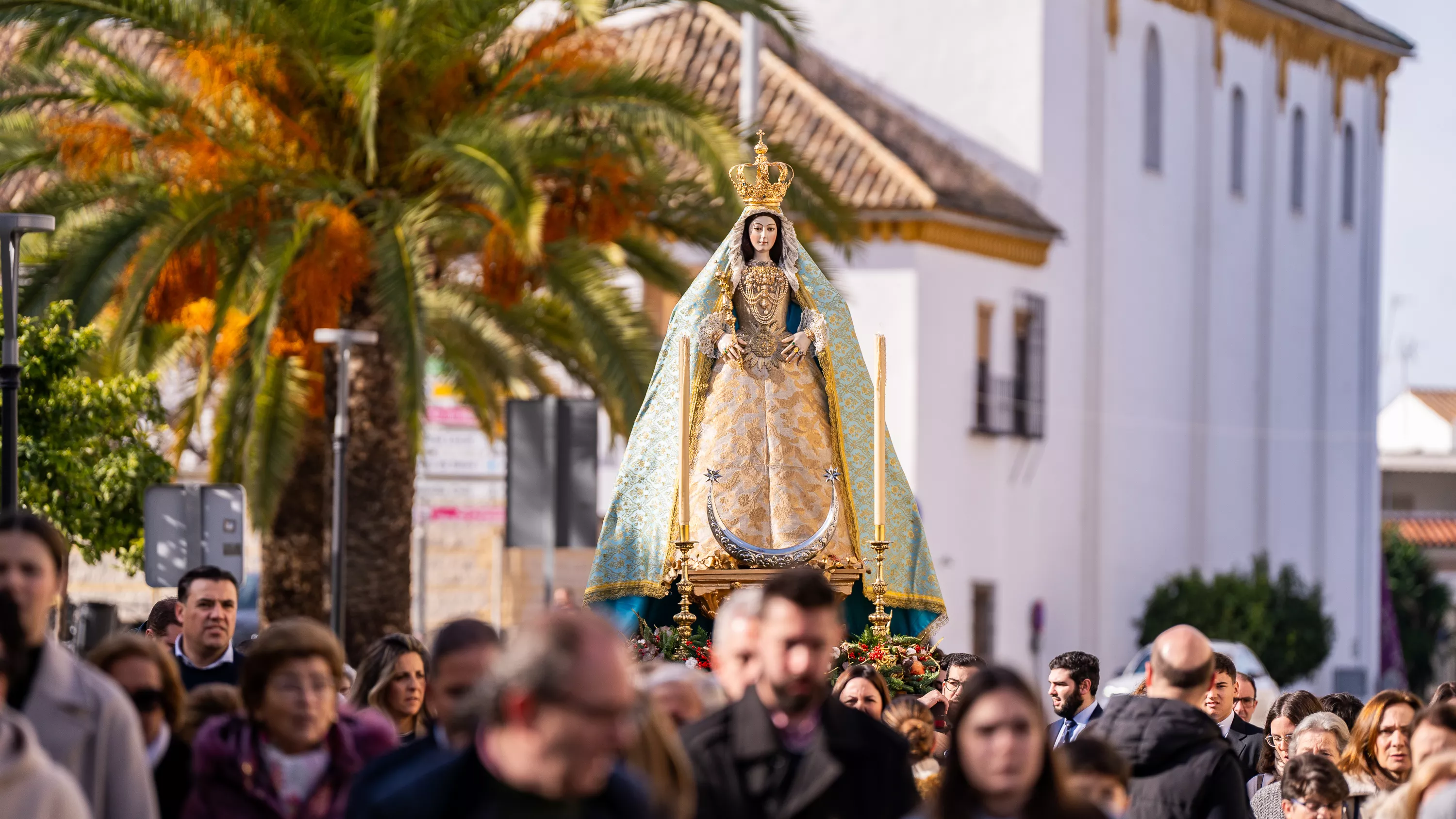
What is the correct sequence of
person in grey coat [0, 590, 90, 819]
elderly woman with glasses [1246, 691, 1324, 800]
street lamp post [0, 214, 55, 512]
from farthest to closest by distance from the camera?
street lamp post [0, 214, 55, 512], elderly woman with glasses [1246, 691, 1324, 800], person in grey coat [0, 590, 90, 819]

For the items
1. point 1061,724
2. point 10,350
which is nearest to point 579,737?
point 1061,724

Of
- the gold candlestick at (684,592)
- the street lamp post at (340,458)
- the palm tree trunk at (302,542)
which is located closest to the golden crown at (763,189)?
the gold candlestick at (684,592)

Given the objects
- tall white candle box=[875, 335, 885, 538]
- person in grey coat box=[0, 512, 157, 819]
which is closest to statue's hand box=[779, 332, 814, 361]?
tall white candle box=[875, 335, 885, 538]

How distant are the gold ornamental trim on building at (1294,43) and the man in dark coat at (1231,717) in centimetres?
2569

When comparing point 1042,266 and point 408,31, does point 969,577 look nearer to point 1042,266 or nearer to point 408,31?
point 1042,266

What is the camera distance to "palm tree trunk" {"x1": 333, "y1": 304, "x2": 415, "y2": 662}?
19188 millimetres

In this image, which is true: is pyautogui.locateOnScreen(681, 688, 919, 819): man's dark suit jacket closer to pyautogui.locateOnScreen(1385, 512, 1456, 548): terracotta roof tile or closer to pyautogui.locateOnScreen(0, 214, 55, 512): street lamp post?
pyautogui.locateOnScreen(0, 214, 55, 512): street lamp post

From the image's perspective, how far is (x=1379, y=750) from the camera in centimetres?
877

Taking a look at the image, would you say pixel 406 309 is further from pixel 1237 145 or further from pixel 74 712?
pixel 1237 145

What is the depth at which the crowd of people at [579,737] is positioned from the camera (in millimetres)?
4805

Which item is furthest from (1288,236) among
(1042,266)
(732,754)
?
(732,754)

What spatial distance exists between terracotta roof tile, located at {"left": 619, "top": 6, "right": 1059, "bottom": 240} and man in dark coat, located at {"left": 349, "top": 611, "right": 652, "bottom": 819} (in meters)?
26.6

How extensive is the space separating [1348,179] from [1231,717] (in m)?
34.9

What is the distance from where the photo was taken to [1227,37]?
39.7 metres
